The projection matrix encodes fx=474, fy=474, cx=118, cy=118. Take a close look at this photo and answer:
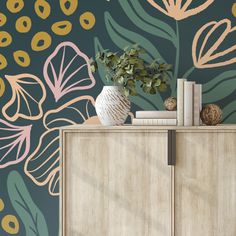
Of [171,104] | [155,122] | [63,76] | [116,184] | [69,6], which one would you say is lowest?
[116,184]

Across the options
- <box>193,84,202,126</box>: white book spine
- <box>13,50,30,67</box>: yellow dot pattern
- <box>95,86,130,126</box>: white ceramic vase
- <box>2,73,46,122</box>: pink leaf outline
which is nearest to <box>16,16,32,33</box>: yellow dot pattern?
<box>13,50,30,67</box>: yellow dot pattern

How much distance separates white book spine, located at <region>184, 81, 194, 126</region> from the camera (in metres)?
2.50

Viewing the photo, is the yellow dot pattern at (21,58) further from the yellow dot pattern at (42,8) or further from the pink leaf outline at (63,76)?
the yellow dot pattern at (42,8)

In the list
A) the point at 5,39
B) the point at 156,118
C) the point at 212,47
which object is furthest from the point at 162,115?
the point at 5,39

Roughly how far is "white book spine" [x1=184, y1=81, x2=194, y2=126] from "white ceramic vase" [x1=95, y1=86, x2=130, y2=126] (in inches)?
12.6

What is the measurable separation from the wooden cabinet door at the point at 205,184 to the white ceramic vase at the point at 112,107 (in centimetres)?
34

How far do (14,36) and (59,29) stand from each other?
30 cm

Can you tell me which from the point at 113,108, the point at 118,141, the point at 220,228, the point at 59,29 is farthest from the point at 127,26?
the point at 220,228

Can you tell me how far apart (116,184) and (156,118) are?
1.37ft

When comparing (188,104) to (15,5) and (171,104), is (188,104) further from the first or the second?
(15,5)

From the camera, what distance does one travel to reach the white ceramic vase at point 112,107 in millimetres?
2551

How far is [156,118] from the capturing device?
257 cm

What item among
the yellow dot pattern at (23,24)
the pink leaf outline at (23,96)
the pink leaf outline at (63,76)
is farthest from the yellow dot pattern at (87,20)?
the pink leaf outline at (23,96)

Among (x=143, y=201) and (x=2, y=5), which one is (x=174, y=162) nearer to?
(x=143, y=201)
